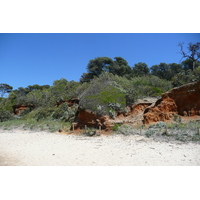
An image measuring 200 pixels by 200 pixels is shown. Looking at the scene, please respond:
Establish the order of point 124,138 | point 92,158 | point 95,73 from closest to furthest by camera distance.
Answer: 1. point 92,158
2. point 124,138
3. point 95,73

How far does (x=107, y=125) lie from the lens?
10672 mm

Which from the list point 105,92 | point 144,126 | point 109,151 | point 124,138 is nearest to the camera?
point 109,151

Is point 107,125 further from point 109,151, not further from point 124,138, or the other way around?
point 109,151

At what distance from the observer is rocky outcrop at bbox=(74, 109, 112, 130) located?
10812mm

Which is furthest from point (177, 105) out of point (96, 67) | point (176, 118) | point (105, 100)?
point (96, 67)

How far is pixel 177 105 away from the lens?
1145 centimetres

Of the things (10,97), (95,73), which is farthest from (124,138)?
(10,97)

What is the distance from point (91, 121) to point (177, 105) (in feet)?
20.1

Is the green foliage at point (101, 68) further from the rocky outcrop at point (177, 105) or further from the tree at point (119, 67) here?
the rocky outcrop at point (177, 105)

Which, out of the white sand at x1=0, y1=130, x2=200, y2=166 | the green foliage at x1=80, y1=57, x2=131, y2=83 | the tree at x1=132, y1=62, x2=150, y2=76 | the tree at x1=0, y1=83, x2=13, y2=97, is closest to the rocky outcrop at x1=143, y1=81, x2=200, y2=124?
the white sand at x1=0, y1=130, x2=200, y2=166

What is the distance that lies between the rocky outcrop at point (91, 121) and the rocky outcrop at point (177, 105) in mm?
2606

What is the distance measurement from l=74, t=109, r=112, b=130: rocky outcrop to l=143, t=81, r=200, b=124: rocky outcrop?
2.61 metres

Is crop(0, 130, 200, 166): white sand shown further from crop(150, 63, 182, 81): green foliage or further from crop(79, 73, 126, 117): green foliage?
crop(150, 63, 182, 81): green foliage

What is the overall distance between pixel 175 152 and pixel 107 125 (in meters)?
5.18
